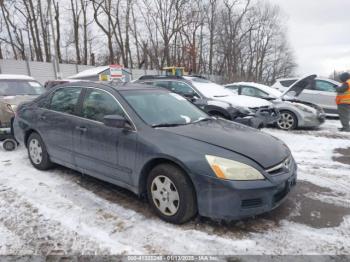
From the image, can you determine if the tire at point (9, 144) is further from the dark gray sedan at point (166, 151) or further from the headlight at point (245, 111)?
the headlight at point (245, 111)

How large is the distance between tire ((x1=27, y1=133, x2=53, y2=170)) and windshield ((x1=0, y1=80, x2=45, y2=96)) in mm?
3329

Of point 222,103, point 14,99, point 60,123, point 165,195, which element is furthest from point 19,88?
point 165,195

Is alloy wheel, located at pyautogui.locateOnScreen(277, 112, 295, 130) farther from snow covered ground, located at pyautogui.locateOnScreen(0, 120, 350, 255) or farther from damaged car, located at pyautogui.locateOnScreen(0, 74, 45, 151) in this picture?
damaged car, located at pyautogui.locateOnScreen(0, 74, 45, 151)

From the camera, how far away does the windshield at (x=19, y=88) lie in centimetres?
791

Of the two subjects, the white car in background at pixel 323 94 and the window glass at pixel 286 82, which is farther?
the window glass at pixel 286 82

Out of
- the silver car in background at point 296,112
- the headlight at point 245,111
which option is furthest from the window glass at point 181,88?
the silver car in background at point 296,112

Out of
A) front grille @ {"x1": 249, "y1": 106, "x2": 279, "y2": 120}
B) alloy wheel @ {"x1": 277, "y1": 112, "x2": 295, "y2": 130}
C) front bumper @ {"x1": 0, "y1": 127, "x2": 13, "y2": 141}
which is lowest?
alloy wheel @ {"x1": 277, "y1": 112, "x2": 295, "y2": 130}

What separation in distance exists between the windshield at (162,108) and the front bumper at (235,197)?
1120 mm

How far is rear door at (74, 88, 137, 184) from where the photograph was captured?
12.0ft

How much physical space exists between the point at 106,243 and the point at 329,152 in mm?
5548

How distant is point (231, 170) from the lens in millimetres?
2988

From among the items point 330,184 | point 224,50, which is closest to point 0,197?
point 330,184

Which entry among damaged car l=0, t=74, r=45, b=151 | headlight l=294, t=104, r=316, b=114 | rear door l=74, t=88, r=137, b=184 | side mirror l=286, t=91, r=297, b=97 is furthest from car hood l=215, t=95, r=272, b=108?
damaged car l=0, t=74, r=45, b=151

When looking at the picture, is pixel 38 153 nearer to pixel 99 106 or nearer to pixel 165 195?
pixel 99 106
